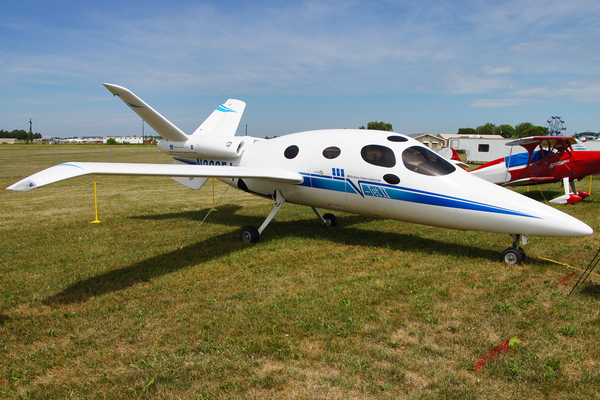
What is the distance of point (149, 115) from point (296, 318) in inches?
293

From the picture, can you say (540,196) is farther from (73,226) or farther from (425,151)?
(73,226)

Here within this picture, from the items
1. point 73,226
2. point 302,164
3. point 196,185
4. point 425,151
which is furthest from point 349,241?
point 73,226

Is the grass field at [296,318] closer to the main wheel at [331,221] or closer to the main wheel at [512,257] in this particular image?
the main wheel at [512,257]

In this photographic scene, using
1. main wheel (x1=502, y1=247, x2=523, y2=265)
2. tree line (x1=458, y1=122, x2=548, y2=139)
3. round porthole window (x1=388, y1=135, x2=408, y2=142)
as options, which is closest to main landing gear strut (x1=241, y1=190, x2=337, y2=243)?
round porthole window (x1=388, y1=135, x2=408, y2=142)

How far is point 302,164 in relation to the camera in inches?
336

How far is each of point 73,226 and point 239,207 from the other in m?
5.34

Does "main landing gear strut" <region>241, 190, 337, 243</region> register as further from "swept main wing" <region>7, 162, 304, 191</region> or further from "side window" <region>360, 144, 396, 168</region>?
"side window" <region>360, 144, 396, 168</region>

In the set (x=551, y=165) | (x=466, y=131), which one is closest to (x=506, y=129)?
(x=466, y=131)

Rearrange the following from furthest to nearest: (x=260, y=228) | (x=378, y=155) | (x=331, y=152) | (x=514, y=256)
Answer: (x=260, y=228) < (x=331, y=152) < (x=378, y=155) < (x=514, y=256)

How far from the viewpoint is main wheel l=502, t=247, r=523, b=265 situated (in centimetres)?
666

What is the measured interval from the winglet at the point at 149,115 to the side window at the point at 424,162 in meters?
6.29

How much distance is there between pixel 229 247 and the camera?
8.33 meters

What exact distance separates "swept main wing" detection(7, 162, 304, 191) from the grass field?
1.64 meters

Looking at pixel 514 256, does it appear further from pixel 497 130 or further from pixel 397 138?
pixel 497 130
